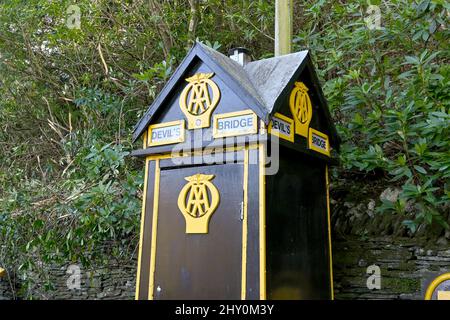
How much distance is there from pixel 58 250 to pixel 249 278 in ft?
10.0

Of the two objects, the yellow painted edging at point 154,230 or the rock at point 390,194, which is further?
the rock at point 390,194

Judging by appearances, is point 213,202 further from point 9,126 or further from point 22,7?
point 9,126

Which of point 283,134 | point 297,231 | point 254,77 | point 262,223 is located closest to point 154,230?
point 262,223

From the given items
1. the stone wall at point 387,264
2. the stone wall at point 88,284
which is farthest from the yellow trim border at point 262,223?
the stone wall at point 88,284

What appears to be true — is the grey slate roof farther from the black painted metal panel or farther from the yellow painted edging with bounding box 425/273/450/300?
the yellow painted edging with bounding box 425/273/450/300

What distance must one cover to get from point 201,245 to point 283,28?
2.24m

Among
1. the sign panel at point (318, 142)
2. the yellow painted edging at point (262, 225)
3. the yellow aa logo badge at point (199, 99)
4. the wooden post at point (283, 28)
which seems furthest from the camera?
the wooden post at point (283, 28)

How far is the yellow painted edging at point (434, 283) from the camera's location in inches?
107

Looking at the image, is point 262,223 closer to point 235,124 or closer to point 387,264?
point 235,124

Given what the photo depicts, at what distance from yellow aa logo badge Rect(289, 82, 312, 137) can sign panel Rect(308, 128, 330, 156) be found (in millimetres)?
74

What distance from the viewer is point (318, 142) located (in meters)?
3.33

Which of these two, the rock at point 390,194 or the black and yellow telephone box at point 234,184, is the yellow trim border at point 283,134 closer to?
the black and yellow telephone box at point 234,184

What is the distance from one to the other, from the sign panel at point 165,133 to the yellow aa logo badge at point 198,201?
0.98 ft

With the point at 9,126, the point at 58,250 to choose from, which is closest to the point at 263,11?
the point at 58,250
